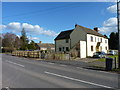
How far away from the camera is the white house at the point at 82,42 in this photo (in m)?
28.8

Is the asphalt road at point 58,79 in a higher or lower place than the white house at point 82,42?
lower

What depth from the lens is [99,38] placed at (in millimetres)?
35875

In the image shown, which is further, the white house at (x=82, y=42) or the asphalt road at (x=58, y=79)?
the white house at (x=82, y=42)

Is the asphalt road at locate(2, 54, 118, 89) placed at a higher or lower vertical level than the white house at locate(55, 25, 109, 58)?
lower

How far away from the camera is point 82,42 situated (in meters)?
28.0

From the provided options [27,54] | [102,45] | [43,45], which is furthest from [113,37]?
[27,54]

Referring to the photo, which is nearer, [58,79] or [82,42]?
[58,79]

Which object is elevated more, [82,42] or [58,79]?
[82,42]

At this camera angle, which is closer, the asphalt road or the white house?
the asphalt road

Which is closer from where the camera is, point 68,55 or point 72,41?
point 68,55

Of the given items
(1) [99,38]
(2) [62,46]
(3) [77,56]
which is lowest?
(3) [77,56]

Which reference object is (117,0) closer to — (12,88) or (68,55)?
(12,88)

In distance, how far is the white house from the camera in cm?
2875

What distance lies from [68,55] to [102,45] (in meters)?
18.2
